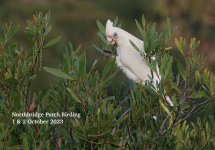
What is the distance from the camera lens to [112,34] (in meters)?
2.53

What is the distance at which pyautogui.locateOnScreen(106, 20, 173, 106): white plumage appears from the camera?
96.3 inches

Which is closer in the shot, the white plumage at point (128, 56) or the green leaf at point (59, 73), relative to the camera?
the green leaf at point (59, 73)

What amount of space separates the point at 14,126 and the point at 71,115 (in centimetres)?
19

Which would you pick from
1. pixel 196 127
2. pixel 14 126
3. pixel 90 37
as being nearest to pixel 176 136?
pixel 196 127

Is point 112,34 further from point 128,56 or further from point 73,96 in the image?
point 73,96

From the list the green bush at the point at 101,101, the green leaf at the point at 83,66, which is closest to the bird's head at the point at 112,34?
the green bush at the point at 101,101

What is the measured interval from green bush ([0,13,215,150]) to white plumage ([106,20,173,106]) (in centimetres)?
6

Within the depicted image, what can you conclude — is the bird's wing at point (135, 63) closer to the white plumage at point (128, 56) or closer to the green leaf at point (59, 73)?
the white plumage at point (128, 56)

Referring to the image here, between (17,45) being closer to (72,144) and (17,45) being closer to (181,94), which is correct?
(72,144)

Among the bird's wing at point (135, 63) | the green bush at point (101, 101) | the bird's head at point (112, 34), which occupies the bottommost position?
the green bush at point (101, 101)

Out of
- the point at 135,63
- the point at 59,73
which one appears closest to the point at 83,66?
the point at 59,73

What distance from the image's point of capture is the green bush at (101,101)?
87.8 inches

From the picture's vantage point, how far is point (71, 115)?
238 cm

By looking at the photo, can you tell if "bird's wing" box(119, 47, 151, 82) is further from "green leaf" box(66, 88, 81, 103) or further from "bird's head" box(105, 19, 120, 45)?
"green leaf" box(66, 88, 81, 103)
